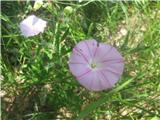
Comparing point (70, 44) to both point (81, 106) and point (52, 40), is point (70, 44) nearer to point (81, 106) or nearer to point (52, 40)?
point (52, 40)

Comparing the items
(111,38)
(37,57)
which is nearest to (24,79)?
(37,57)

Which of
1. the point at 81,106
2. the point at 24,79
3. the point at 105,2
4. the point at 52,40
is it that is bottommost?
the point at 81,106

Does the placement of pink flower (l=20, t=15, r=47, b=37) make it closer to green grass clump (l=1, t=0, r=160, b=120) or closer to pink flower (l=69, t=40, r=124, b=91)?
green grass clump (l=1, t=0, r=160, b=120)

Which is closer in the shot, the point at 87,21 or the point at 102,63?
the point at 102,63

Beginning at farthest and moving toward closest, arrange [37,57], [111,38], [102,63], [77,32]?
[111,38], [77,32], [37,57], [102,63]

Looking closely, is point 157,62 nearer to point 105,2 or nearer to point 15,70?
point 105,2

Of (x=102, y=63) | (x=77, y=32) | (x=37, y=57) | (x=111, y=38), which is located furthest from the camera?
(x=111, y=38)

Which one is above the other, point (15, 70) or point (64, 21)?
point (64, 21)
